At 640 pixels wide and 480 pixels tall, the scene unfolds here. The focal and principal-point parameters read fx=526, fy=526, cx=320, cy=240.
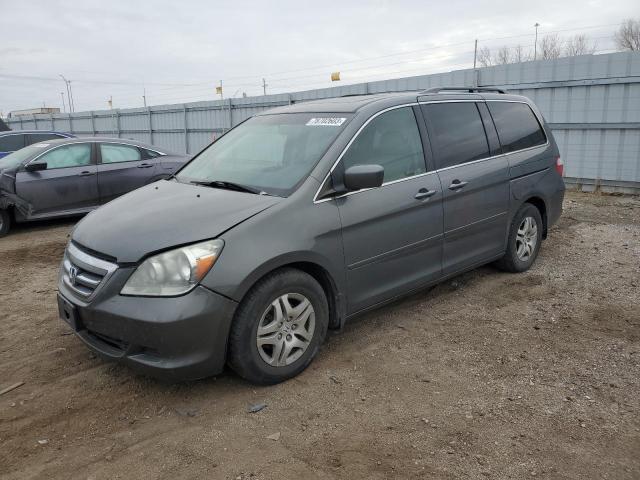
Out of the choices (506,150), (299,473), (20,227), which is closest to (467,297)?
(506,150)

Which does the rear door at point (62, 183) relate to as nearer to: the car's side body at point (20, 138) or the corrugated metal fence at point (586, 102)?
the car's side body at point (20, 138)

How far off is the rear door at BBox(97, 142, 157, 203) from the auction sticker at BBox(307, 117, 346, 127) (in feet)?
18.6

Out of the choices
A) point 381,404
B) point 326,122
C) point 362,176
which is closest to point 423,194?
point 362,176

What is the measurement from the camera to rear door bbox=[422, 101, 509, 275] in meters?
4.43

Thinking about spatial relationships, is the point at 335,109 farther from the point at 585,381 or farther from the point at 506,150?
the point at 585,381

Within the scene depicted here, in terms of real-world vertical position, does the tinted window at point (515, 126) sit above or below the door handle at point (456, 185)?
above

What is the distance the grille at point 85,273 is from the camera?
122 inches

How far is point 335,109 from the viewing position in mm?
4125

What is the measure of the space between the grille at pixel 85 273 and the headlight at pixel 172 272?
19cm

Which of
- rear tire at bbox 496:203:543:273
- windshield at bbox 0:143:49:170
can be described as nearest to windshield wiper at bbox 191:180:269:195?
rear tire at bbox 496:203:543:273

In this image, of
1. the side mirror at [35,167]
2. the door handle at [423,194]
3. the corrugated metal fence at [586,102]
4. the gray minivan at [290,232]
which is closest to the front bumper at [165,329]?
the gray minivan at [290,232]

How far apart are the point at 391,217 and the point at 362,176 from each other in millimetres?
539

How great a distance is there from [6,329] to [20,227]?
4.97 m

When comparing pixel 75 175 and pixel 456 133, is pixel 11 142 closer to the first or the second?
pixel 75 175
